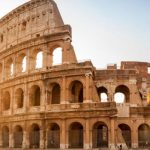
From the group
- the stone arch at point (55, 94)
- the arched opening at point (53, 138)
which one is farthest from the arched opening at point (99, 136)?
the stone arch at point (55, 94)

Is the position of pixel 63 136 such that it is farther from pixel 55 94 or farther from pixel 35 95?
pixel 35 95

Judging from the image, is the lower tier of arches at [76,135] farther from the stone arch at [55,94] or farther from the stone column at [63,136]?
the stone arch at [55,94]

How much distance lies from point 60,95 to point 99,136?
16.3ft

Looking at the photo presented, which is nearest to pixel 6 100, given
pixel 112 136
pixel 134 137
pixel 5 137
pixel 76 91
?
pixel 5 137

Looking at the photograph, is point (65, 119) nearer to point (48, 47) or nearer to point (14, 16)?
point (48, 47)

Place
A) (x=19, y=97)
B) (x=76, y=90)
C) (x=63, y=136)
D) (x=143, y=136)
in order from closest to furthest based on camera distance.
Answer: (x=63, y=136) → (x=143, y=136) → (x=76, y=90) → (x=19, y=97)

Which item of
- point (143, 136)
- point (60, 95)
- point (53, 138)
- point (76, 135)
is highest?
point (60, 95)

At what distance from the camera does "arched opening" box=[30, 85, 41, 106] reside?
97.8 feet

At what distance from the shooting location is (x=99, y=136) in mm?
28594

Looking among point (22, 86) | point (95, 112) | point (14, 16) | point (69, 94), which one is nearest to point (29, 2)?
point (14, 16)

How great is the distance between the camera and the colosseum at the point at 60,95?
1056 inches

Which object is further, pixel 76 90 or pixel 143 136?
pixel 76 90

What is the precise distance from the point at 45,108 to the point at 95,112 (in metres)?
4.58

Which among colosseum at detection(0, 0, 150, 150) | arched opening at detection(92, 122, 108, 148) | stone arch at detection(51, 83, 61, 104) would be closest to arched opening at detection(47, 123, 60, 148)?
colosseum at detection(0, 0, 150, 150)
